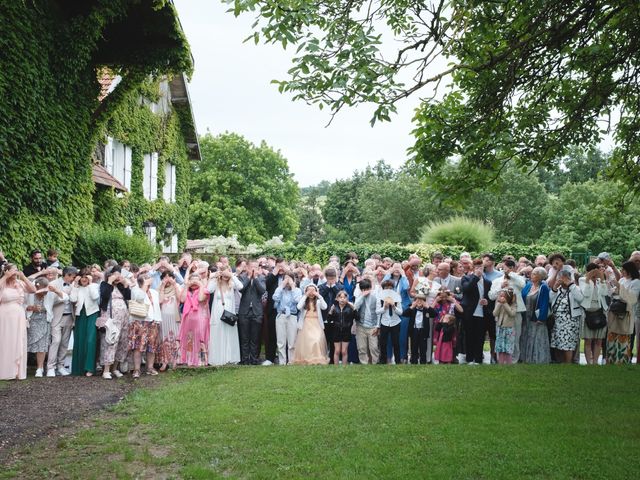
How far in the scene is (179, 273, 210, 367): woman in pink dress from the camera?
13.2 m

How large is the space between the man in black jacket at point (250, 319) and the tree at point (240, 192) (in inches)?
1876

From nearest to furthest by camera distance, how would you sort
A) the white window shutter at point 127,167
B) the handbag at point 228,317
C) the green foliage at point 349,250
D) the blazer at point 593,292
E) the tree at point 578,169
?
1. the blazer at point 593,292
2. the handbag at point 228,317
3. the white window shutter at point 127,167
4. the green foliage at point 349,250
5. the tree at point 578,169

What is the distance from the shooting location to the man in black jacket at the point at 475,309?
1294 centimetres

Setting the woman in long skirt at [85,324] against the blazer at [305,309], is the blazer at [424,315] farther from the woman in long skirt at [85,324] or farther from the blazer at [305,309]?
the woman in long skirt at [85,324]

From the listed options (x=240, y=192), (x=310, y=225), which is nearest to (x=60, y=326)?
(x=240, y=192)

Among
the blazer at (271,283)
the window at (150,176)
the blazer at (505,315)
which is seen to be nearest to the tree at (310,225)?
the window at (150,176)

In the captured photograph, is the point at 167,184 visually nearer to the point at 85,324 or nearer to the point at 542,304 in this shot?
the point at 85,324

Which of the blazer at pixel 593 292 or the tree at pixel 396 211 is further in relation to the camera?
the tree at pixel 396 211

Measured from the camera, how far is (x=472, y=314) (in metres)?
12.9

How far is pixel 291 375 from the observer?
11641 millimetres

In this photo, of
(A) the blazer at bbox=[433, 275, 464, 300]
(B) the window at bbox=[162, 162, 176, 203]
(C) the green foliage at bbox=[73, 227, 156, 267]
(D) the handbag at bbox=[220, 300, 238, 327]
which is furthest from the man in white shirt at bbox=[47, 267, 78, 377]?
(B) the window at bbox=[162, 162, 176, 203]

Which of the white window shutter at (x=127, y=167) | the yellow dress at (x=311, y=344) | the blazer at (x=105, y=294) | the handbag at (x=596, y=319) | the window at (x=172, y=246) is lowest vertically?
the yellow dress at (x=311, y=344)

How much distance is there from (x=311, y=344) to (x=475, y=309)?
11.1 feet

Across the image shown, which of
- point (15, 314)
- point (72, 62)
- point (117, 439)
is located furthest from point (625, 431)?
point (72, 62)
